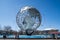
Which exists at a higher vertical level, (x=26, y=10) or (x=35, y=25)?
(x=26, y=10)

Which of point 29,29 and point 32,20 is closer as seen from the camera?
point 32,20

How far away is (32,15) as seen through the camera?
20875 millimetres

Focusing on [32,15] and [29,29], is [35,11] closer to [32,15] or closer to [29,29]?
[32,15]

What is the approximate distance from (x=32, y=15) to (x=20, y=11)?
1859 mm

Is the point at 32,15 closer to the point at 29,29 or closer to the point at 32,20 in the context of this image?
the point at 32,20

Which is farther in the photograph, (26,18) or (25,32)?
(25,32)

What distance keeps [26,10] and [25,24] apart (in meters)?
2.08

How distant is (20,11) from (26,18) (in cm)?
132

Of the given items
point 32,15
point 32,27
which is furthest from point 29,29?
point 32,15

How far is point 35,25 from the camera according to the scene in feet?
67.4

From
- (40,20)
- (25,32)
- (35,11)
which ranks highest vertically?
(35,11)

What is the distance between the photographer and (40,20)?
20766 mm

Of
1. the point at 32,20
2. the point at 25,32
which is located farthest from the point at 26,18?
the point at 25,32

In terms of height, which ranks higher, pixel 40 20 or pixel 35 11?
pixel 35 11
